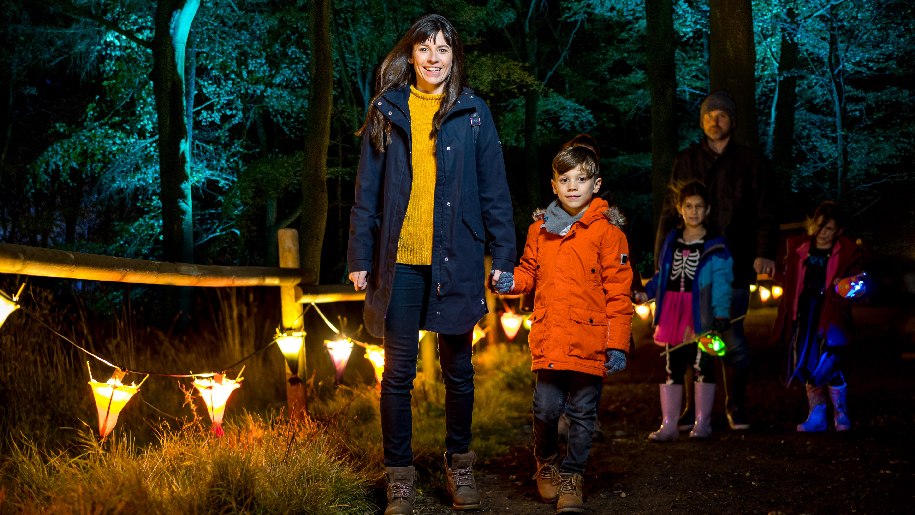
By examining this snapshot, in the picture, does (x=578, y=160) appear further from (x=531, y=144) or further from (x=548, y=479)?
(x=531, y=144)

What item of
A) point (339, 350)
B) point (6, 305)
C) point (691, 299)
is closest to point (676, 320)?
point (691, 299)

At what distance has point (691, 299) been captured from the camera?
600cm

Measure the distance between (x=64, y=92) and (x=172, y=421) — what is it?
754 inches

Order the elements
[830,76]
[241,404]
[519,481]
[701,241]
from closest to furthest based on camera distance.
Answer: [519,481], [701,241], [241,404], [830,76]

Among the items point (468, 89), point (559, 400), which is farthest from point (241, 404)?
point (468, 89)

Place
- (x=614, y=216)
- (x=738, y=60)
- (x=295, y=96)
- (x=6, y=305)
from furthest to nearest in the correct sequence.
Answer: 1. (x=295, y=96)
2. (x=738, y=60)
3. (x=614, y=216)
4. (x=6, y=305)

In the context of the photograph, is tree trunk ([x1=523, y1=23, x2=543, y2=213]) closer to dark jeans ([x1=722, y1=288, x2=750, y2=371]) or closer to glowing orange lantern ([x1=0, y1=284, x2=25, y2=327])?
dark jeans ([x1=722, y1=288, x2=750, y2=371])

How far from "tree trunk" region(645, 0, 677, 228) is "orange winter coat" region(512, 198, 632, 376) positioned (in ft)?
23.5

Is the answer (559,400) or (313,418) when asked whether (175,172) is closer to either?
(313,418)

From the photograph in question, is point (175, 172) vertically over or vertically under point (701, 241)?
over

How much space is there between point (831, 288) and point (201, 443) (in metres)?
4.32

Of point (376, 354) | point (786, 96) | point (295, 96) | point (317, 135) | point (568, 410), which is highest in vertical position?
point (295, 96)

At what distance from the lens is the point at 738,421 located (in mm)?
6367

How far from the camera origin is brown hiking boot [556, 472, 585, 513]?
4.20m
